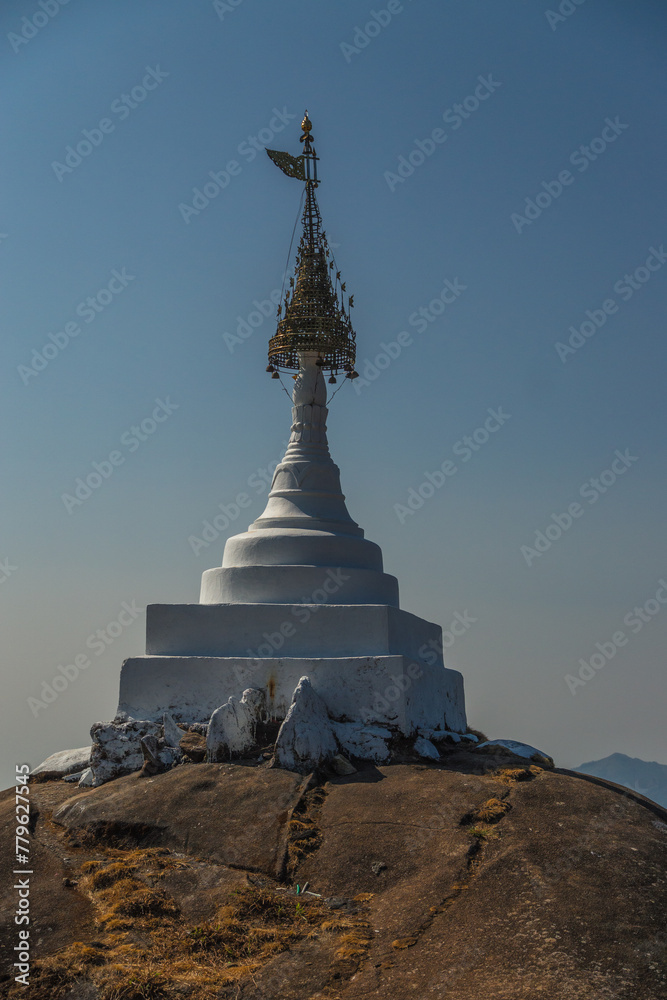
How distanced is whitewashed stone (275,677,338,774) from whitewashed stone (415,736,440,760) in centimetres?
145

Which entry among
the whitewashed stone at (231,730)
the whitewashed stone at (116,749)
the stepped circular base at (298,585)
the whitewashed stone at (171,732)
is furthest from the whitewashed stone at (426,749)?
the whitewashed stone at (116,749)

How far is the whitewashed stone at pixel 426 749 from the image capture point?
47.9ft

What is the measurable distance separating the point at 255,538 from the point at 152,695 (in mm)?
3800

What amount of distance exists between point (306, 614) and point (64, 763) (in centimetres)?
541

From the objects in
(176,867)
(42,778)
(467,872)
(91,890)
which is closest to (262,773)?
(176,867)

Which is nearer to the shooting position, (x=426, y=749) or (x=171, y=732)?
(x=426, y=749)

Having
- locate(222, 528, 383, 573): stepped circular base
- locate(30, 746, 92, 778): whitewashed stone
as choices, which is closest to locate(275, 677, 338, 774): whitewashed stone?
locate(222, 528, 383, 573): stepped circular base

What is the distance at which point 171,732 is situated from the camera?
14922 millimetres

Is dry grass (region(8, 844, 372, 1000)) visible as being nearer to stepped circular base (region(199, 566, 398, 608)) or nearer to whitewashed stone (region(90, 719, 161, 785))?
whitewashed stone (region(90, 719, 161, 785))

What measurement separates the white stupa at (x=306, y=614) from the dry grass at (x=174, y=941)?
15.1ft

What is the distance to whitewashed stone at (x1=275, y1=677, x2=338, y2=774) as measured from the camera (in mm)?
13703

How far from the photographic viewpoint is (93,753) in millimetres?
15008

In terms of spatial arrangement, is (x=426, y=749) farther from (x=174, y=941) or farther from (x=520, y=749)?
(x=174, y=941)

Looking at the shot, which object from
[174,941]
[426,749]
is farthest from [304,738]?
[174,941]
